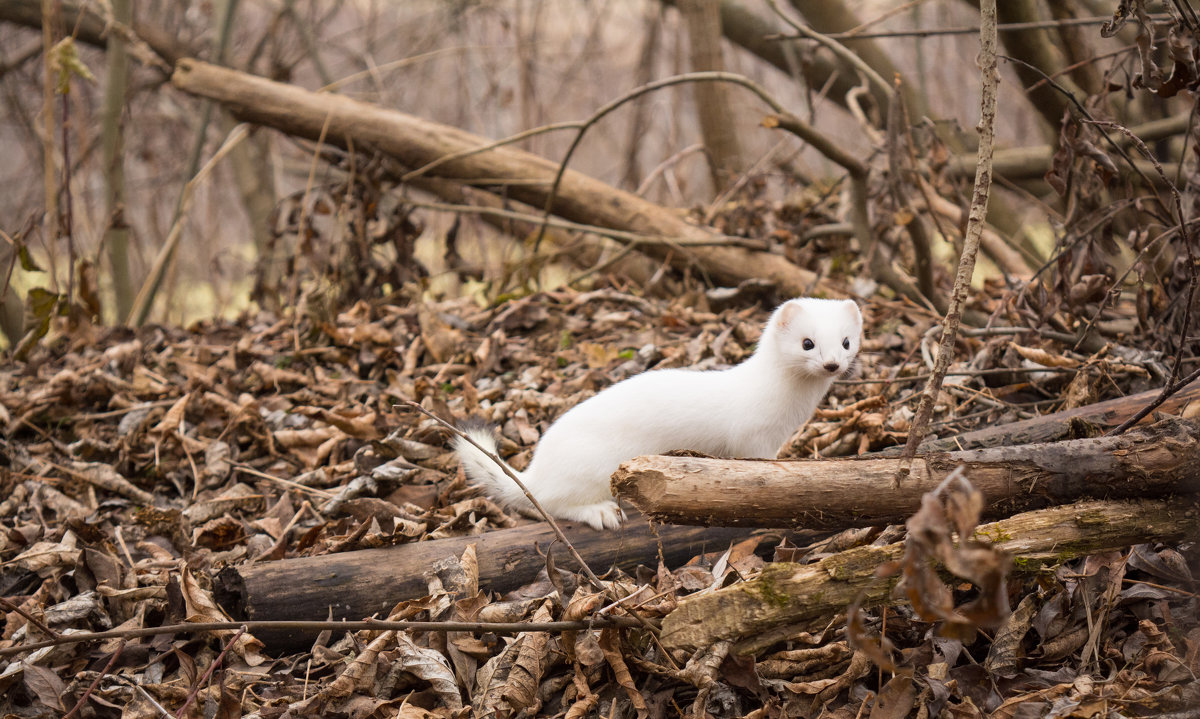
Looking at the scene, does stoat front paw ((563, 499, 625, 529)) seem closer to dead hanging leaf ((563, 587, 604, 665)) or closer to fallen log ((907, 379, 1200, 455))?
dead hanging leaf ((563, 587, 604, 665))

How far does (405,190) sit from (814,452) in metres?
3.95

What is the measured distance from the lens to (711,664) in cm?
206

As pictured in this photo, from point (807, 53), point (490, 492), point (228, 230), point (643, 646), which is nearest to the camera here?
point (643, 646)

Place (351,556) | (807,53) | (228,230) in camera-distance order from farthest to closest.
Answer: (228,230)
(807,53)
(351,556)

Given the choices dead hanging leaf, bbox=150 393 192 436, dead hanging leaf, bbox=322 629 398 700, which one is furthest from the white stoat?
dead hanging leaf, bbox=150 393 192 436

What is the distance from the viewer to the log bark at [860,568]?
2029 millimetres

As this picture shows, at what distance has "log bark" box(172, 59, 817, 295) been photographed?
565cm

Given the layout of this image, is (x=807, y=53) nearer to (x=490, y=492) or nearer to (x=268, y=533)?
(x=490, y=492)

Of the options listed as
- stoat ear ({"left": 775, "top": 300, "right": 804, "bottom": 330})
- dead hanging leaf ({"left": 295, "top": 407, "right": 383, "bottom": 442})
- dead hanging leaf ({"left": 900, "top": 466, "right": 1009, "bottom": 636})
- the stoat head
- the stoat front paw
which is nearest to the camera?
dead hanging leaf ({"left": 900, "top": 466, "right": 1009, "bottom": 636})

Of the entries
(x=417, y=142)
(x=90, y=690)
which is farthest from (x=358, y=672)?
(x=417, y=142)

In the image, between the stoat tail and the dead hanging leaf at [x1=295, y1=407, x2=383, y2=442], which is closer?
the stoat tail

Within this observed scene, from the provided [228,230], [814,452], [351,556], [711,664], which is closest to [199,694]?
[351,556]

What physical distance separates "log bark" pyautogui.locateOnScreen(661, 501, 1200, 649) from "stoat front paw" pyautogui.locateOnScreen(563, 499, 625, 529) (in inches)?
25.9

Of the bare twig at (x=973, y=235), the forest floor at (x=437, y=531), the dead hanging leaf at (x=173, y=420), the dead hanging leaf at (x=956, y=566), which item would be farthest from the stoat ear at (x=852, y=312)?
the dead hanging leaf at (x=173, y=420)
